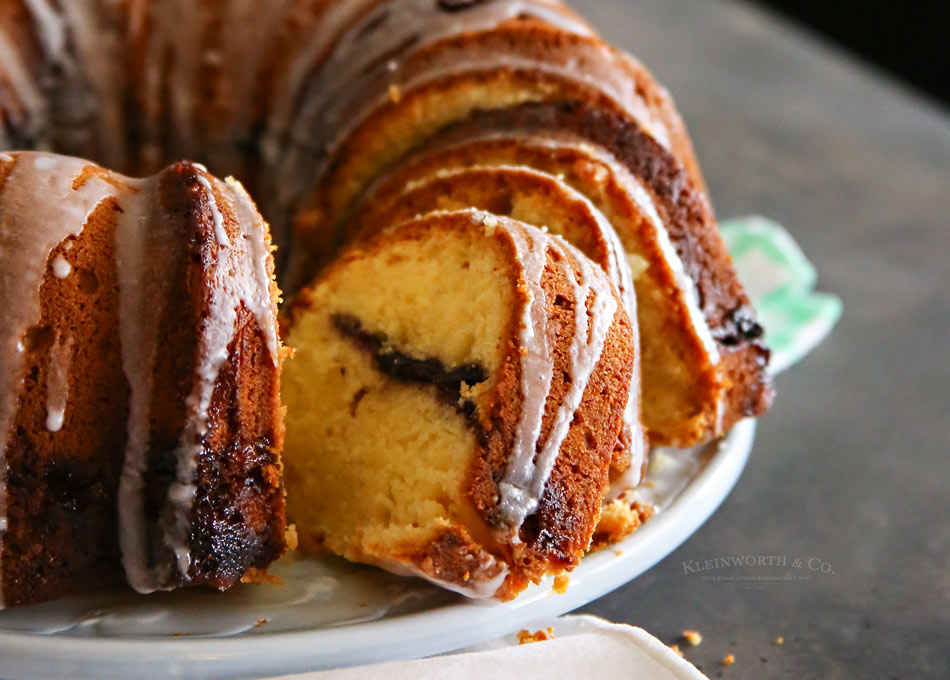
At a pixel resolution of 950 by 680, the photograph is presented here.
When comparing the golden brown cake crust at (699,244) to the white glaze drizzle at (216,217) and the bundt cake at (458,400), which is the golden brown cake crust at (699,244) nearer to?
the bundt cake at (458,400)

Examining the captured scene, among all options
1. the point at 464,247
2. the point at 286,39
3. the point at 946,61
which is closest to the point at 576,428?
the point at 464,247

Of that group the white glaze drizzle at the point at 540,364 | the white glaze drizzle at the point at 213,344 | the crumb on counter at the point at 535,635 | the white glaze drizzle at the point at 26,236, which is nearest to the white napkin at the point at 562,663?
the crumb on counter at the point at 535,635

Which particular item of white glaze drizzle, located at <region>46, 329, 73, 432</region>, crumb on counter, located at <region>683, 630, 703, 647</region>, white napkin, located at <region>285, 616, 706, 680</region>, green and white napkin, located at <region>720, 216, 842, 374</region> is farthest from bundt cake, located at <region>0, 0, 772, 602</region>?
green and white napkin, located at <region>720, 216, 842, 374</region>

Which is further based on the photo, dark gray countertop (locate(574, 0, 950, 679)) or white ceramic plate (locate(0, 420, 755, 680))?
dark gray countertop (locate(574, 0, 950, 679))

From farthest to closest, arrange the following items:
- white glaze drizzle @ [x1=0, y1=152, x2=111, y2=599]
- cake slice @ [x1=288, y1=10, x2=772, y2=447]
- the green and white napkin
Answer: the green and white napkin, cake slice @ [x1=288, y1=10, x2=772, y2=447], white glaze drizzle @ [x1=0, y1=152, x2=111, y2=599]

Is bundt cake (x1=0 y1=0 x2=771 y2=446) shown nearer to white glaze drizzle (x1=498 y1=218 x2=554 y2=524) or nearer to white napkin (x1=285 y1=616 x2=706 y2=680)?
white glaze drizzle (x1=498 y1=218 x2=554 y2=524)

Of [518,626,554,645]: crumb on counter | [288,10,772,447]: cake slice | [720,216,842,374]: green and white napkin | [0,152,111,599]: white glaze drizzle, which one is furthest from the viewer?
[720,216,842,374]: green and white napkin

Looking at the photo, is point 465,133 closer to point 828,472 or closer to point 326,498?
point 326,498

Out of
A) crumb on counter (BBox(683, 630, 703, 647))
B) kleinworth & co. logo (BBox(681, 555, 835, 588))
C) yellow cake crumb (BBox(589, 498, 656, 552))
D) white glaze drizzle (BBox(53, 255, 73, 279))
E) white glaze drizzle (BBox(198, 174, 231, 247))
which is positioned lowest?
crumb on counter (BBox(683, 630, 703, 647))
